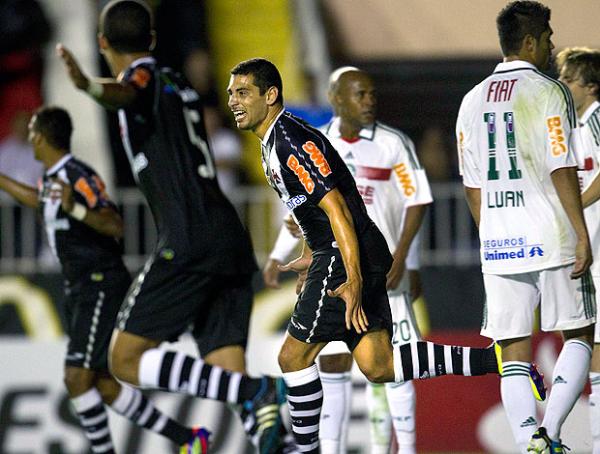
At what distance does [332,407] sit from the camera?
8.35m

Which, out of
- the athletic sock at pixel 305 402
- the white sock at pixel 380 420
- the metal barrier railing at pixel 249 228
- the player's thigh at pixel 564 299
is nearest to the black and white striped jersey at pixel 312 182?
the athletic sock at pixel 305 402

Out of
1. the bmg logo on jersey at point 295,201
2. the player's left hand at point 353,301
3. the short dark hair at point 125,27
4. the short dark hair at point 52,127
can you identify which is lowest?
the player's left hand at point 353,301

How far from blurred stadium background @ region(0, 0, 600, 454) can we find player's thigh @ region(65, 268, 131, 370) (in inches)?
96.2

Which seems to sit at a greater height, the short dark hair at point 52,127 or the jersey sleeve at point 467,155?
the short dark hair at point 52,127

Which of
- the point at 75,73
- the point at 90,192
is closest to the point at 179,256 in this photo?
the point at 90,192

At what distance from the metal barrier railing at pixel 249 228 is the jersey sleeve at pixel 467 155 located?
3989 mm

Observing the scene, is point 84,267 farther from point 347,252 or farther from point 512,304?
point 512,304

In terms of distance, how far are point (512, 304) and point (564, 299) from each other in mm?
283

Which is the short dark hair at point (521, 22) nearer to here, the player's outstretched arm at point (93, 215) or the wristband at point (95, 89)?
the wristband at point (95, 89)

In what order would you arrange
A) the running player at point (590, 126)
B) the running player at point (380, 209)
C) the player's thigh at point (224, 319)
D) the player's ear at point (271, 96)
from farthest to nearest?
the running player at point (380, 209) → the player's thigh at point (224, 319) → the running player at point (590, 126) → the player's ear at point (271, 96)

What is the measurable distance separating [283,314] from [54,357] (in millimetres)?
1977

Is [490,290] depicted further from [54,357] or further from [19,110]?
[19,110]

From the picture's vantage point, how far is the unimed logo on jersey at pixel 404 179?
8.43 meters

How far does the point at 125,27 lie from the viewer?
805cm
